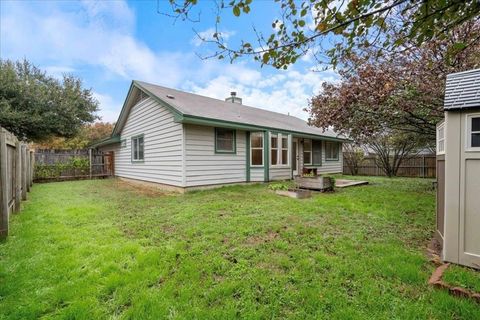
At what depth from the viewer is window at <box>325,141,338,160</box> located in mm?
14834

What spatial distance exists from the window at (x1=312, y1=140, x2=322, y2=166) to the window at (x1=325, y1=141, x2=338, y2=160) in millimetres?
777

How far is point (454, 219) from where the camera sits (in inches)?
109

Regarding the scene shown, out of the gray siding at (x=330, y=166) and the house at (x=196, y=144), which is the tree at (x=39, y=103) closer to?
the house at (x=196, y=144)

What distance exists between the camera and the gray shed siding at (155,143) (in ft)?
28.1

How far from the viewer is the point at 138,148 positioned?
38.2 feet

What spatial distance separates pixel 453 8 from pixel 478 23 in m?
5.40

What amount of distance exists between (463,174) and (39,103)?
68.1ft

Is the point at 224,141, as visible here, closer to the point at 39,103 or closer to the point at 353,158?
the point at 353,158

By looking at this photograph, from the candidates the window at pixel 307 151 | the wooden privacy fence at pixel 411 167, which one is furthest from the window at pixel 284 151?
the wooden privacy fence at pixel 411 167

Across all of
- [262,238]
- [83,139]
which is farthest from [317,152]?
[83,139]

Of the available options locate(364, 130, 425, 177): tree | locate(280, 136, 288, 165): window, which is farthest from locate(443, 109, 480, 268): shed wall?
locate(364, 130, 425, 177): tree

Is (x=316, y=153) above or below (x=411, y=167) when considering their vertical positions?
above

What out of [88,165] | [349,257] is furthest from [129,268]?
[88,165]

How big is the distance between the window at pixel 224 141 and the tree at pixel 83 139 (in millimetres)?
16975
